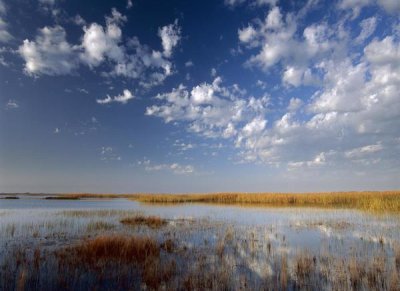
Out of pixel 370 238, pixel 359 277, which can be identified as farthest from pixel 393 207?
pixel 359 277

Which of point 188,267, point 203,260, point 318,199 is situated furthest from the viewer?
point 318,199

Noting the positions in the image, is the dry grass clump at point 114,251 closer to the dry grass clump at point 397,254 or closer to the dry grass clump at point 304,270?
the dry grass clump at point 304,270

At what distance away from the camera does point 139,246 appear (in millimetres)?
12273

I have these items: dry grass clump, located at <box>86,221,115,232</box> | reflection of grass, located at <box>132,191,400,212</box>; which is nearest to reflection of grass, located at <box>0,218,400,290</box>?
dry grass clump, located at <box>86,221,115,232</box>

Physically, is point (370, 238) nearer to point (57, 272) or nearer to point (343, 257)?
point (343, 257)

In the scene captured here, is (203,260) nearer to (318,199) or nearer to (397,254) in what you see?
(397,254)

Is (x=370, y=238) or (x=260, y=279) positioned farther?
(x=370, y=238)

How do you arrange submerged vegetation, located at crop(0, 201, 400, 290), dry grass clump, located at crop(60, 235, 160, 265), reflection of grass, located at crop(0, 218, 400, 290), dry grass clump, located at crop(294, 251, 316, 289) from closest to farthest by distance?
reflection of grass, located at crop(0, 218, 400, 290) → submerged vegetation, located at crop(0, 201, 400, 290) → dry grass clump, located at crop(294, 251, 316, 289) → dry grass clump, located at crop(60, 235, 160, 265)

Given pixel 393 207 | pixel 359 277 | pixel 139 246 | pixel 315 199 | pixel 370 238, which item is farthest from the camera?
pixel 315 199

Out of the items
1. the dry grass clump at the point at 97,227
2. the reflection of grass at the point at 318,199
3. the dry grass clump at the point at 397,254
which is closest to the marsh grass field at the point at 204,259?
the dry grass clump at the point at 397,254

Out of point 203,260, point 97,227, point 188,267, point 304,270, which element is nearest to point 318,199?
point 97,227

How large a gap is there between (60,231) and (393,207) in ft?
118

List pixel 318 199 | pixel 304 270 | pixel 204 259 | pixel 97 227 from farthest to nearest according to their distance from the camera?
pixel 318 199 < pixel 97 227 < pixel 204 259 < pixel 304 270

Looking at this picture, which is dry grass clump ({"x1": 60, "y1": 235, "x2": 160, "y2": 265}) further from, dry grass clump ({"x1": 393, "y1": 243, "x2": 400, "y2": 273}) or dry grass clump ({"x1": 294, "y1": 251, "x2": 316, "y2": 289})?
dry grass clump ({"x1": 393, "y1": 243, "x2": 400, "y2": 273})
